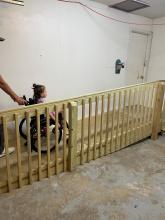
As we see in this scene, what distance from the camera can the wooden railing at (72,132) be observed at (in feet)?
6.78

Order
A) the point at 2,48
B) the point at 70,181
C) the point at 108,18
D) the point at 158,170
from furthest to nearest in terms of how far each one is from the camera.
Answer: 1. the point at 108,18
2. the point at 2,48
3. the point at 158,170
4. the point at 70,181

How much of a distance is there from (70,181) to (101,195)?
0.40 m

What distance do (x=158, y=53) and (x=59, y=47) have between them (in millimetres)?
2807

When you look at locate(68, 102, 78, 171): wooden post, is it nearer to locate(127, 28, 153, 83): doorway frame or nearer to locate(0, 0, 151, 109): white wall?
locate(0, 0, 151, 109): white wall

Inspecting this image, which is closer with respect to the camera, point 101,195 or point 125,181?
point 101,195

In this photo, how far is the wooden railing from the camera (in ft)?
6.78

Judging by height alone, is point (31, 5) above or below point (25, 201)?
above

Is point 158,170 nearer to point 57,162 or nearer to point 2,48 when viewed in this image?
point 57,162

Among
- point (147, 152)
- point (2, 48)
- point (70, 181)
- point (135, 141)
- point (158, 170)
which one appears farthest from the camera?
point (135, 141)

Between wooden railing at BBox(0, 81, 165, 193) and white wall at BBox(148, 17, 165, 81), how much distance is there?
6.10 ft

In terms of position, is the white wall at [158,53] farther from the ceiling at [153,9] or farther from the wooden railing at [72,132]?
the wooden railing at [72,132]

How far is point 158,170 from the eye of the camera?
8.61 feet

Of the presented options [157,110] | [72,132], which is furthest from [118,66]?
[72,132]

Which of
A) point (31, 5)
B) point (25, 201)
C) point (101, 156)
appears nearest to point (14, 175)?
point (25, 201)
